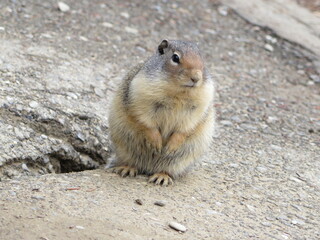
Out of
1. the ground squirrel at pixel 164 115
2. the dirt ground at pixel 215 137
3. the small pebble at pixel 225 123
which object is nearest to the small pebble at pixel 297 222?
the dirt ground at pixel 215 137

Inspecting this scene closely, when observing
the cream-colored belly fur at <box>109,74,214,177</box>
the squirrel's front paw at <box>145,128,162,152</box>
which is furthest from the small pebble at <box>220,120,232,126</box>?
the squirrel's front paw at <box>145,128,162,152</box>

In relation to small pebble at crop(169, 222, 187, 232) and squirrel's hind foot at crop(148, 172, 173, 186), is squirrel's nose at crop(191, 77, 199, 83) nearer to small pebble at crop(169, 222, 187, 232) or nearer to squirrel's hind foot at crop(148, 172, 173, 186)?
squirrel's hind foot at crop(148, 172, 173, 186)

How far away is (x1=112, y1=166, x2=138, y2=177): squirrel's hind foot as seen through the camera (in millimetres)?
4359

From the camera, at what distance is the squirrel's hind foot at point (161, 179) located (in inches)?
169

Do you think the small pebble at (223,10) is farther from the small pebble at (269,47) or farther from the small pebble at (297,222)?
the small pebble at (297,222)

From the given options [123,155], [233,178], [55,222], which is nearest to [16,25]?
[123,155]

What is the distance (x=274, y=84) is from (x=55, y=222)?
4.02 meters

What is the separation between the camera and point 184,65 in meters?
4.00

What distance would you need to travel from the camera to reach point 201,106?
4164 millimetres

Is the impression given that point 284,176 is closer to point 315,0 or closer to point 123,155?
point 123,155

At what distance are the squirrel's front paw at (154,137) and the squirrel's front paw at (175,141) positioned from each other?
0.07 meters

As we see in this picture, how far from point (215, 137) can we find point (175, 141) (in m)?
1.27

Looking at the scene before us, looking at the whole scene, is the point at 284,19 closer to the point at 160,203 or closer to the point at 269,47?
the point at 269,47

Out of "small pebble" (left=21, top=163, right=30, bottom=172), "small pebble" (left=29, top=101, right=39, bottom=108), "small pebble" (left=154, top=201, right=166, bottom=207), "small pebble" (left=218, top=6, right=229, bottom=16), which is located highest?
"small pebble" (left=218, top=6, right=229, bottom=16)
